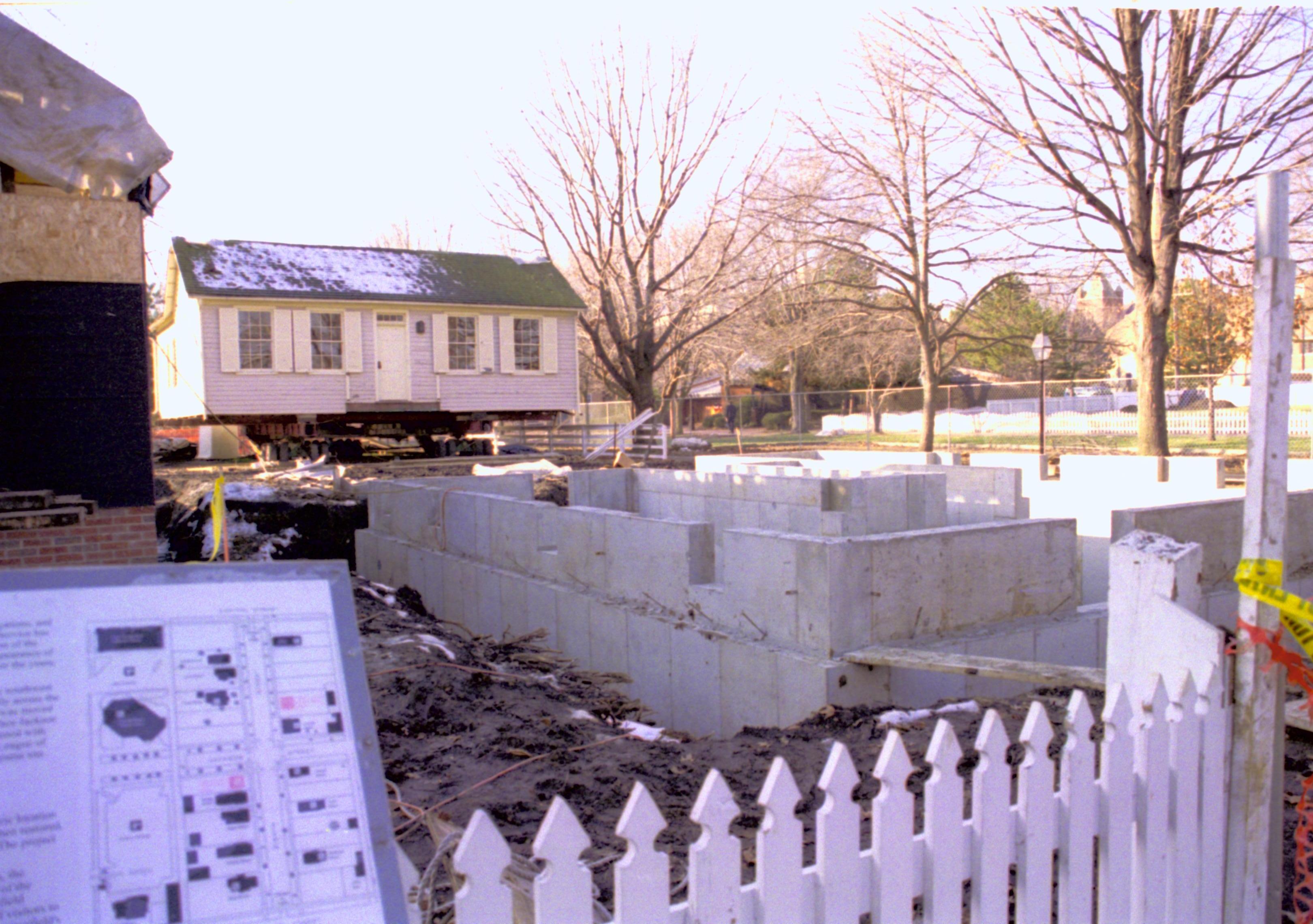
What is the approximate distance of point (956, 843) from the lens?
2742 millimetres

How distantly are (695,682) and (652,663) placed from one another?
26.5 inches

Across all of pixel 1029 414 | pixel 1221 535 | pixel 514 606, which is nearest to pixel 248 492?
pixel 514 606

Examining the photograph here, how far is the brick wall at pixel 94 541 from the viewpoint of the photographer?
734 cm

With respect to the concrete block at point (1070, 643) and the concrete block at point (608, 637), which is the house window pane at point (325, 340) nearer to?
the concrete block at point (608, 637)

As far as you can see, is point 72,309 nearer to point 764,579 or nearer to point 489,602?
point 489,602

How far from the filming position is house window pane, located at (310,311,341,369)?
→ 25141mm

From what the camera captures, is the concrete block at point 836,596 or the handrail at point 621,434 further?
the handrail at point 621,434

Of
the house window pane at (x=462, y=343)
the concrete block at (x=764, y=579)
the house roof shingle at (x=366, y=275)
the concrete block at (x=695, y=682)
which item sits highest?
the house roof shingle at (x=366, y=275)

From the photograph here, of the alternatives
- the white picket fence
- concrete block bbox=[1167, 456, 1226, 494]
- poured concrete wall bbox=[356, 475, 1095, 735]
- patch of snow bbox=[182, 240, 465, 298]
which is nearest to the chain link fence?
concrete block bbox=[1167, 456, 1226, 494]

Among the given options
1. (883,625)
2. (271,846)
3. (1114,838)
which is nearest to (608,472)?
(883,625)

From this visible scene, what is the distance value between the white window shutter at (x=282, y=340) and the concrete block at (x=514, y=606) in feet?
52.2

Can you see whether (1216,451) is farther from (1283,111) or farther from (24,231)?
(24,231)

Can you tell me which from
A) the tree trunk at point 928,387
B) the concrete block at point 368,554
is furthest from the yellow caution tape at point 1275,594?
the tree trunk at point 928,387

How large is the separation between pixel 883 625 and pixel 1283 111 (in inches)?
479
